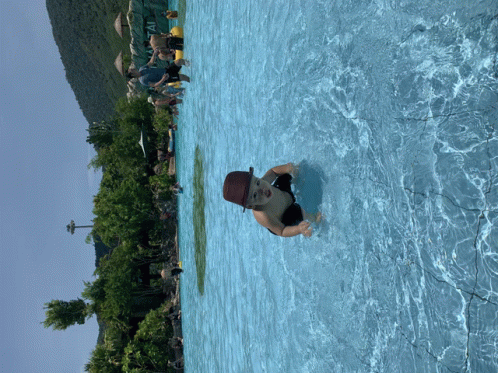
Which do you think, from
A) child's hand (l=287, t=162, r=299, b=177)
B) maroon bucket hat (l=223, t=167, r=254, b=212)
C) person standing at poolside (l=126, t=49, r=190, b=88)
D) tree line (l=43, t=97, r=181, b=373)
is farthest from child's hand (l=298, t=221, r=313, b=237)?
tree line (l=43, t=97, r=181, b=373)

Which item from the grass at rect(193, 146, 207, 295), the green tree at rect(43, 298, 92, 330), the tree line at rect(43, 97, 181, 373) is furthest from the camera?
the green tree at rect(43, 298, 92, 330)

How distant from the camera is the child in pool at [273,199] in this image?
363cm

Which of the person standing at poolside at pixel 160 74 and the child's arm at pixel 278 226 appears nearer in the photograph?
the child's arm at pixel 278 226

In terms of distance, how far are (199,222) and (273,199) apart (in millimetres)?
6238

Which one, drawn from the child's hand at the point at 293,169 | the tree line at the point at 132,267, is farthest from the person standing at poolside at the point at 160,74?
the child's hand at the point at 293,169

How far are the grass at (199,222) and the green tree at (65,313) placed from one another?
860 centimetres

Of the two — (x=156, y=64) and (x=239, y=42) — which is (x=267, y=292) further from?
(x=156, y=64)

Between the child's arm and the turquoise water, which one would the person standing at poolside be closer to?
the turquoise water

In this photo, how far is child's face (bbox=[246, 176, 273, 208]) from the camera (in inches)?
143

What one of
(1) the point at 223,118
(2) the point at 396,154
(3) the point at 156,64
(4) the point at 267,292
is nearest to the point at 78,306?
(3) the point at 156,64

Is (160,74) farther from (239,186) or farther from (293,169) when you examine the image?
(239,186)

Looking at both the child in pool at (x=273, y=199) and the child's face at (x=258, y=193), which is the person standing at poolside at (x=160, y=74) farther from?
the child's face at (x=258, y=193)

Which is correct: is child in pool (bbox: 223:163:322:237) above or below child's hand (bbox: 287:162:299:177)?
below

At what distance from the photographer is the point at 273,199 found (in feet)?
12.9
